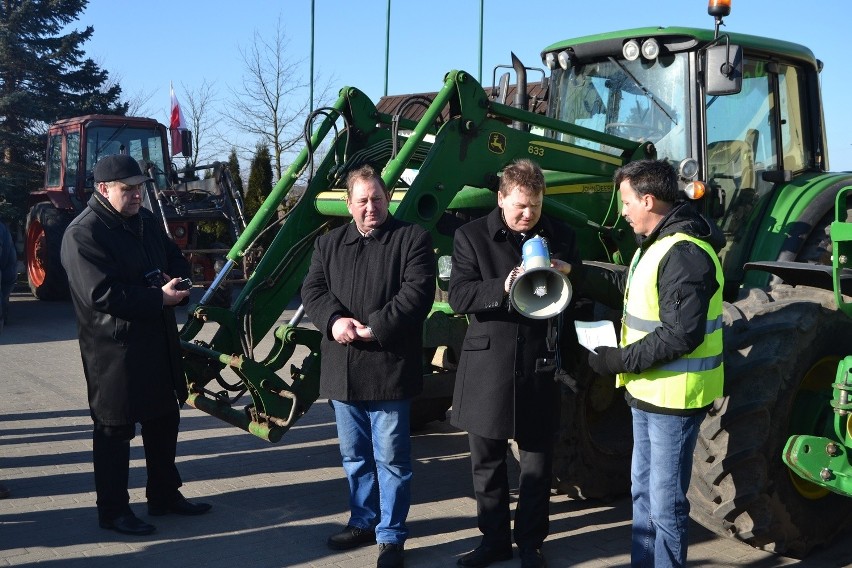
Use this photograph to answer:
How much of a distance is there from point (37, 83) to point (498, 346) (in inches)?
881

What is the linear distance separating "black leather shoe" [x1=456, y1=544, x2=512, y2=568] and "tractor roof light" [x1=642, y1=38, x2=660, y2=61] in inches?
114

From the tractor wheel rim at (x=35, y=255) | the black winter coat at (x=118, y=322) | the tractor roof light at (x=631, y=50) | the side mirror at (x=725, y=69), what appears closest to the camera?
the black winter coat at (x=118, y=322)

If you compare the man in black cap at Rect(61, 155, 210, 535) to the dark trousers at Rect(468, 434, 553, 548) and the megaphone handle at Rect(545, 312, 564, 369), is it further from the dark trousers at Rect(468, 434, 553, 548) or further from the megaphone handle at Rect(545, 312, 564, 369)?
the megaphone handle at Rect(545, 312, 564, 369)

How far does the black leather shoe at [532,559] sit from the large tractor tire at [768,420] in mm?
743

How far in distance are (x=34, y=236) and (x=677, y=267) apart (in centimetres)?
1436

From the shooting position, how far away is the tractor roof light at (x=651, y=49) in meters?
5.50

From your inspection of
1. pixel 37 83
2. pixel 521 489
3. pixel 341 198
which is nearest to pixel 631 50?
pixel 341 198

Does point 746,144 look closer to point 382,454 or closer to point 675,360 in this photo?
point 675,360

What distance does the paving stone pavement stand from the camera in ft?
15.0

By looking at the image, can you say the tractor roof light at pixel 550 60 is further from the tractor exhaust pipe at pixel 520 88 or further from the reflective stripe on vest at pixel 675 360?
the reflective stripe on vest at pixel 675 360

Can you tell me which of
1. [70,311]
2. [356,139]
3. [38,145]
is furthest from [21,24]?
[356,139]

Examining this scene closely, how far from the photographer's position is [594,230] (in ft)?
18.2

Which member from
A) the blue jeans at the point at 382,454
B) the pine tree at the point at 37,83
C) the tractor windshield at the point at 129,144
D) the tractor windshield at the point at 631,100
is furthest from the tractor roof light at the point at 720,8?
the pine tree at the point at 37,83

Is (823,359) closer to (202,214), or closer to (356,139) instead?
(356,139)
